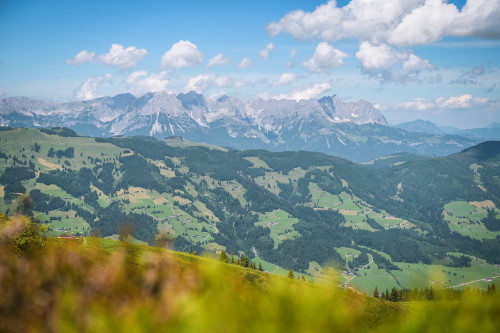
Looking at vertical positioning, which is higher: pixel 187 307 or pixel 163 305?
pixel 187 307

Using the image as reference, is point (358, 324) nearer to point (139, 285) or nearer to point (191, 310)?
point (191, 310)

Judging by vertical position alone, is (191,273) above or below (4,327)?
above

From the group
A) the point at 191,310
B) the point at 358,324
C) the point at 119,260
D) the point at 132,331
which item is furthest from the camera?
the point at 119,260

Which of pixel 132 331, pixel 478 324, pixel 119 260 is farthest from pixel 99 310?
pixel 478 324

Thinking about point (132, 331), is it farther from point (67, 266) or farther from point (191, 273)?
point (67, 266)

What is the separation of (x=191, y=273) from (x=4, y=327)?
1.78 metres

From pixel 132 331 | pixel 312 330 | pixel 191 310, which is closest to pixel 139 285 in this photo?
pixel 132 331

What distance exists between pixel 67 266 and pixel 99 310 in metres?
1.71

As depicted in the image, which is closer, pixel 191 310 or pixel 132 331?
pixel 191 310

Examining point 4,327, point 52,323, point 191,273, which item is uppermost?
point 191,273

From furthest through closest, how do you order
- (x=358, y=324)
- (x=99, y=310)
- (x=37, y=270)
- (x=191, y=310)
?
(x=37, y=270) < (x=358, y=324) < (x=99, y=310) < (x=191, y=310)

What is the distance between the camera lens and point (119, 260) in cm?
380

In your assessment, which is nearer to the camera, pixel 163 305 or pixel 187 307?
pixel 187 307

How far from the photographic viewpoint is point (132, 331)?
2.79 m
